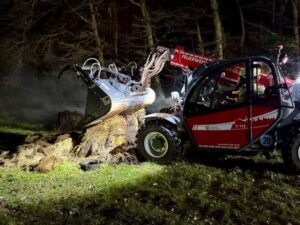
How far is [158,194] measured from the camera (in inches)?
324

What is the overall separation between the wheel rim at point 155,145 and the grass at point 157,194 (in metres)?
0.38

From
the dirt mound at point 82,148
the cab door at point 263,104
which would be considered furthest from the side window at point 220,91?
the dirt mound at point 82,148

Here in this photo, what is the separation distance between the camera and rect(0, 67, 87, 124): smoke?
22.8 m

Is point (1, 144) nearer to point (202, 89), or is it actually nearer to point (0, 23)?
point (202, 89)

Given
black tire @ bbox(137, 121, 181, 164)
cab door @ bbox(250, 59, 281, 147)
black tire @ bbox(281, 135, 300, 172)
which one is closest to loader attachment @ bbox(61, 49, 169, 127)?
black tire @ bbox(137, 121, 181, 164)

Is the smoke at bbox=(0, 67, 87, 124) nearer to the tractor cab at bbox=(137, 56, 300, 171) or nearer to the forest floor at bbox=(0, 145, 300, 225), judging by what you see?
the forest floor at bbox=(0, 145, 300, 225)

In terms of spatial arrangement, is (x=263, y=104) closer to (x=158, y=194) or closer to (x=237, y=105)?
(x=237, y=105)

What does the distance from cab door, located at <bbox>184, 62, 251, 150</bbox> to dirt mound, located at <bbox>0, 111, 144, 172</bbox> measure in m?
1.77

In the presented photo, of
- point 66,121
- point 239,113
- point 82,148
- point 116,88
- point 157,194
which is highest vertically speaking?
point 116,88

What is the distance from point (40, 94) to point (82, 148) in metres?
14.5

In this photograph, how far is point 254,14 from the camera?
81.8 feet

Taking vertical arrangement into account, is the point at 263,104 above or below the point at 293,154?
above

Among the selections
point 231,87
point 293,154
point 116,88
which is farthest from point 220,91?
point 116,88

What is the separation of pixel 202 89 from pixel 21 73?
673 inches
